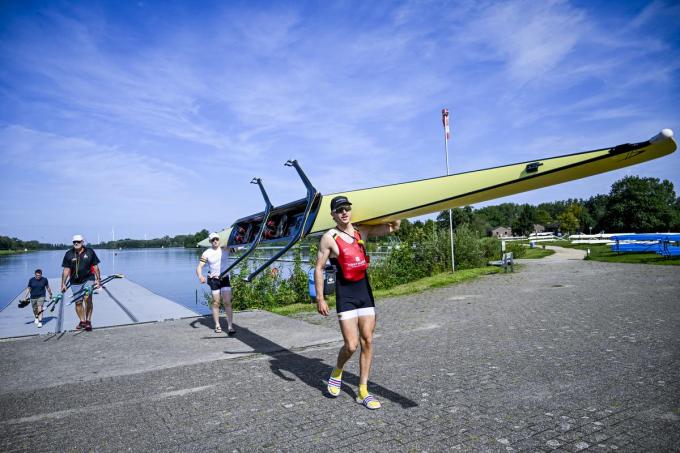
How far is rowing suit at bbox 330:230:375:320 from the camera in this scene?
4.09 m

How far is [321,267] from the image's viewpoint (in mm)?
4266

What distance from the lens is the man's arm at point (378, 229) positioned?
4.89m

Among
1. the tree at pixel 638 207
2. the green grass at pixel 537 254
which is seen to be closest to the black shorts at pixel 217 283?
the green grass at pixel 537 254

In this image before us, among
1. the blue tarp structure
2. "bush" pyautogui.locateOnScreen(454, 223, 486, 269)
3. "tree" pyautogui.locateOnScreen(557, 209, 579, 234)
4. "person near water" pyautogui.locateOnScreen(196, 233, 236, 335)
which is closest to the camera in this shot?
"person near water" pyautogui.locateOnScreen(196, 233, 236, 335)

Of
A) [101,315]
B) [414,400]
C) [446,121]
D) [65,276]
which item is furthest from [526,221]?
[414,400]

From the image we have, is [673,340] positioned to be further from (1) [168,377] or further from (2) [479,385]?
(1) [168,377]

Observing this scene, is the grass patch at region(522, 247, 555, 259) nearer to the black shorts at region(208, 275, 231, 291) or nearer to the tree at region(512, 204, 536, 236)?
the black shorts at region(208, 275, 231, 291)

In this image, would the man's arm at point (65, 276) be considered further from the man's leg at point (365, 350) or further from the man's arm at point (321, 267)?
the man's leg at point (365, 350)

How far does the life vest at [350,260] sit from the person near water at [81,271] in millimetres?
6110

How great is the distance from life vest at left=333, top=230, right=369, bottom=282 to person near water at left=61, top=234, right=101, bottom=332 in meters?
6.11

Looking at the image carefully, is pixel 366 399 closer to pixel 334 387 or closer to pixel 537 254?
pixel 334 387

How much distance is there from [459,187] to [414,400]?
7.69ft

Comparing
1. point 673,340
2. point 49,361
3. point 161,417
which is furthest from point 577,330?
point 49,361

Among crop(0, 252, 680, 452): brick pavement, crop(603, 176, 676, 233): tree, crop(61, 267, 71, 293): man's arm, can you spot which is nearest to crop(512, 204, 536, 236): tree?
crop(603, 176, 676, 233): tree
